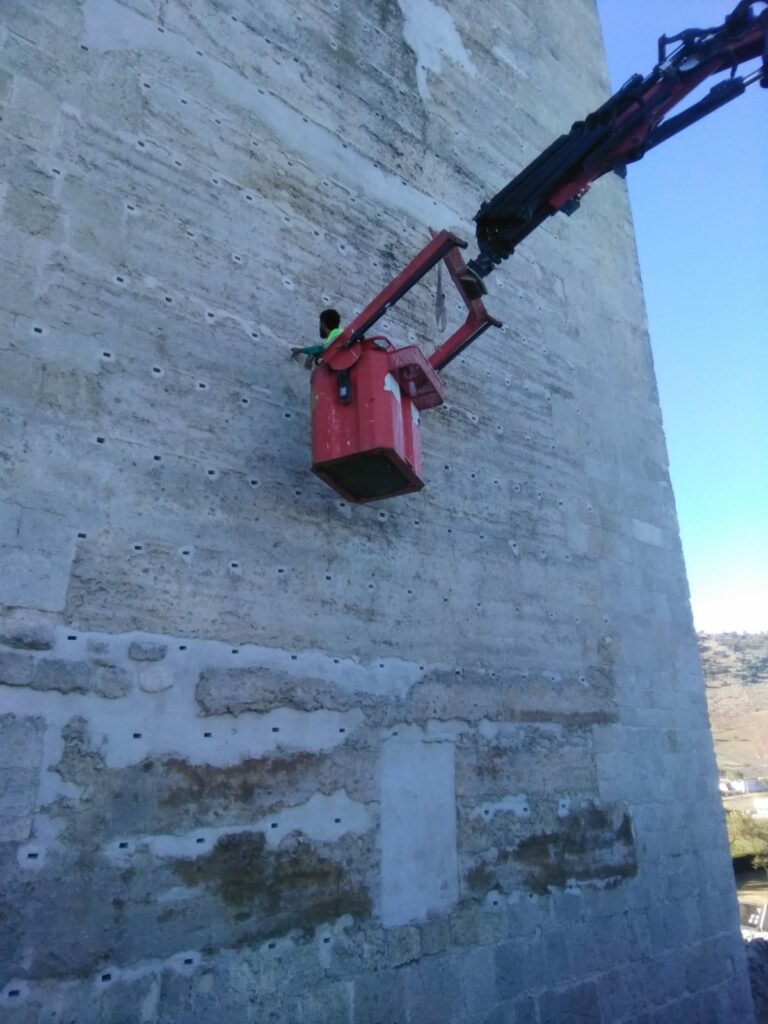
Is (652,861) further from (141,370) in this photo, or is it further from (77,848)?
(141,370)

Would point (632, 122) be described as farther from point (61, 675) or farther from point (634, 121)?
point (61, 675)

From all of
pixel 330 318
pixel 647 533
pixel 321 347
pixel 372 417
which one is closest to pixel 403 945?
pixel 372 417

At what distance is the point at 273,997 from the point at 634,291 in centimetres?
726

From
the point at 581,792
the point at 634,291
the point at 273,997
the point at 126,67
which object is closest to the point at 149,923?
the point at 273,997

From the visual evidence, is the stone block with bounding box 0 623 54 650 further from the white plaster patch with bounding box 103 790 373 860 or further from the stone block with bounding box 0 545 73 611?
the white plaster patch with bounding box 103 790 373 860

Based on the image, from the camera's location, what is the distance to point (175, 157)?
4.20m

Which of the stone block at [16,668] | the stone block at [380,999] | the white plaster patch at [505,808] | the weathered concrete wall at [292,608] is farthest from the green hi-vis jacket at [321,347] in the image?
the stone block at [380,999]

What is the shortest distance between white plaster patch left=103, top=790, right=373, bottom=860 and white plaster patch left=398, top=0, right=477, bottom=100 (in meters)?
5.62

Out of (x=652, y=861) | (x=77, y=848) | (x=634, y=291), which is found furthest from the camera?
(x=634, y=291)

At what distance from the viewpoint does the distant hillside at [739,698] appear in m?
44.2

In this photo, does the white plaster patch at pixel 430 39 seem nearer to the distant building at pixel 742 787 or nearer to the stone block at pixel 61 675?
the stone block at pixel 61 675

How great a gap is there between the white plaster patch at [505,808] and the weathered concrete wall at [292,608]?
0.03 m

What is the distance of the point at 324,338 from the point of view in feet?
13.9

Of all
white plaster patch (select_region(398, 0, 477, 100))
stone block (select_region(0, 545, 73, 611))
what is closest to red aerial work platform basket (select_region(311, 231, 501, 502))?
Answer: stone block (select_region(0, 545, 73, 611))
